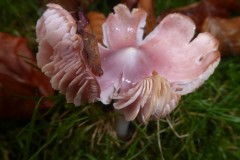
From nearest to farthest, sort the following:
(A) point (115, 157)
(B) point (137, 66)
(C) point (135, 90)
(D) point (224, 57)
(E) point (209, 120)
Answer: (C) point (135, 90) → (B) point (137, 66) → (A) point (115, 157) → (E) point (209, 120) → (D) point (224, 57)

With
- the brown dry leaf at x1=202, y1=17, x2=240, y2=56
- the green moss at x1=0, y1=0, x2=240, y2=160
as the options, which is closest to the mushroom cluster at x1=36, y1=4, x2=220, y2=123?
the green moss at x1=0, y1=0, x2=240, y2=160

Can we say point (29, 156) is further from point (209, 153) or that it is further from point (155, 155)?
point (209, 153)

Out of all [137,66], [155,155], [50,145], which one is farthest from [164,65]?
[50,145]

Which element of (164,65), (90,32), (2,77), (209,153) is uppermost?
(90,32)

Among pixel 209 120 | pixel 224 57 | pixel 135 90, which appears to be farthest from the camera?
pixel 224 57

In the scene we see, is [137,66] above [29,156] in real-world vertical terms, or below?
above

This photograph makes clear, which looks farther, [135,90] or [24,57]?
[24,57]

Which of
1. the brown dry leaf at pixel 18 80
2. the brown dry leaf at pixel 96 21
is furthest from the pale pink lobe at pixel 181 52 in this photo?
the brown dry leaf at pixel 18 80

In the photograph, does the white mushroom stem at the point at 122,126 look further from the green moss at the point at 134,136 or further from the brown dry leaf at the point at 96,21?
the brown dry leaf at the point at 96,21
